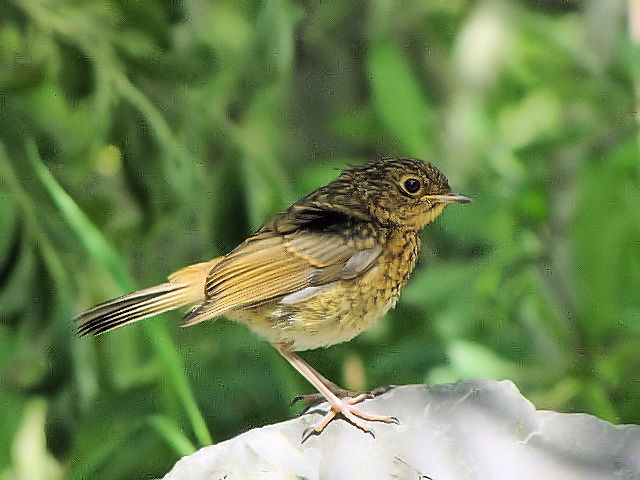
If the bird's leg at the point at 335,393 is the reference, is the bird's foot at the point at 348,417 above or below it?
above

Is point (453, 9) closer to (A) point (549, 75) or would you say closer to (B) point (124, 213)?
(A) point (549, 75)

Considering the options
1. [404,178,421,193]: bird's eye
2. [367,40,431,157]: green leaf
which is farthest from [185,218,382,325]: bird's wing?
[367,40,431,157]: green leaf

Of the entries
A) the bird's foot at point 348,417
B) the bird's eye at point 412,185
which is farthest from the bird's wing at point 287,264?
the bird's foot at point 348,417

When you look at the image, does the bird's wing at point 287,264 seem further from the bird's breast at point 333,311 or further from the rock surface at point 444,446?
the rock surface at point 444,446

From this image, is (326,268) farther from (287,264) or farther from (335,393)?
(335,393)

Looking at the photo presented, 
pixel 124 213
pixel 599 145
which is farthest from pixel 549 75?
pixel 124 213

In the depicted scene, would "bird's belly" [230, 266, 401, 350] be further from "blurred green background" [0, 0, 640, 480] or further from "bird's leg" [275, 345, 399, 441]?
"blurred green background" [0, 0, 640, 480]

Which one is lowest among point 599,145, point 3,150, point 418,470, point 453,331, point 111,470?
point 111,470
